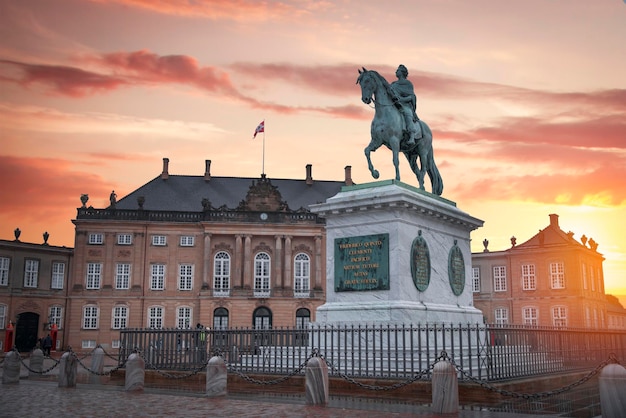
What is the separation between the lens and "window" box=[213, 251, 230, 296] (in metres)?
56.7

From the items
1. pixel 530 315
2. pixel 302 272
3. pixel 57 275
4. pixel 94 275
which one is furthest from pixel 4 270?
pixel 530 315

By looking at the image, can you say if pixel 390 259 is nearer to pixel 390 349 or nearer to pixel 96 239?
A: pixel 390 349

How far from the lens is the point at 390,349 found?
44.3 ft

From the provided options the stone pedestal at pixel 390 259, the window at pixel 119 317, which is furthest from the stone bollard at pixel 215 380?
the window at pixel 119 317

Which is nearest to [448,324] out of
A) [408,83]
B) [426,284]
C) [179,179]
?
[426,284]

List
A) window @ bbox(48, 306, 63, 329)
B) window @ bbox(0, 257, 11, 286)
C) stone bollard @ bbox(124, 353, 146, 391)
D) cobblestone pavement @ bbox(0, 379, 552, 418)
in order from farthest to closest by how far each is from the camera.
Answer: window @ bbox(48, 306, 63, 329) < window @ bbox(0, 257, 11, 286) < stone bollard @ bbox(124, 353, 146, 391) < cobblestone pavement @ bbox(0, 379, 552, 418)

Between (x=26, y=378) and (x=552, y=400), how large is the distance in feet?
47.3

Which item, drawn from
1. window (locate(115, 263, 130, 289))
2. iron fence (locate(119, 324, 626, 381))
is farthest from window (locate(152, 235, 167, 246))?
iron fence (locate(119, 324, 626, 381))

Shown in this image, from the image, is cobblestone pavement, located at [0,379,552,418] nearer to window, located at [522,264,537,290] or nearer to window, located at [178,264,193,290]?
window, located at [178,264,193,290]

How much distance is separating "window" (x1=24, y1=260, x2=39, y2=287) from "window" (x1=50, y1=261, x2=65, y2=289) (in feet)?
5.38

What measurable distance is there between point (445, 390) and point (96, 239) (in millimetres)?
49140

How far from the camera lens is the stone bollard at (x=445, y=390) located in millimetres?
10305

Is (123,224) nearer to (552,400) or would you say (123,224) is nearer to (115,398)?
(115,398)

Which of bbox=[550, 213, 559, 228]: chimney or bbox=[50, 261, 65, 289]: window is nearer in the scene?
bbox=[50, 261, 65, 289]: window
